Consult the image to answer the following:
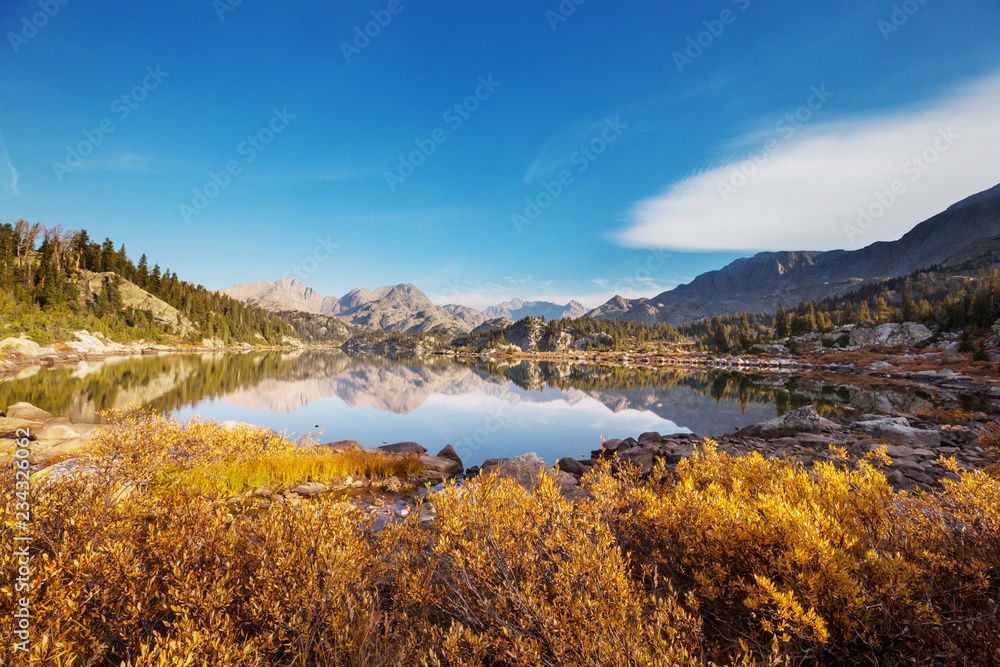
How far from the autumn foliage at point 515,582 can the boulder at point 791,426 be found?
18925 mm

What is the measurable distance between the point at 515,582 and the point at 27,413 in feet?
97.3

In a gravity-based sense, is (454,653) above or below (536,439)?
above

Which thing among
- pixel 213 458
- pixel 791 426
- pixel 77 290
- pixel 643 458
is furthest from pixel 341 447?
pixel 77 290

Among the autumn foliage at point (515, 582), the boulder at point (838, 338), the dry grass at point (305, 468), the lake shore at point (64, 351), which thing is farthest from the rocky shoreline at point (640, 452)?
the boulder at point (838, 338)

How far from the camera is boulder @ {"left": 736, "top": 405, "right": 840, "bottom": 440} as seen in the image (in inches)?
851

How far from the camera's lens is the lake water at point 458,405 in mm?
24016

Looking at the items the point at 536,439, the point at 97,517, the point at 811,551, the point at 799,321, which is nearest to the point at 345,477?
the point at 97,517

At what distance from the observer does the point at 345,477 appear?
14.4 metres

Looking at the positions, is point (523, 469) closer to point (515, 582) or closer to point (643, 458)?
point (643, 458)

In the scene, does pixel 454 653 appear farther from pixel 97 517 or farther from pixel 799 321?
pixel 799 321

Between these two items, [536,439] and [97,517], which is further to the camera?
[536,439]

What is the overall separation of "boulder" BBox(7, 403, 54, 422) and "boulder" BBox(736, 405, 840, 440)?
38705 mm

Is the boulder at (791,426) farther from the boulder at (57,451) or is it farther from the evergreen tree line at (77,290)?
the evergreen tree line at (77,290)

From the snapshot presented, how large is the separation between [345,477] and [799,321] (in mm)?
148917
